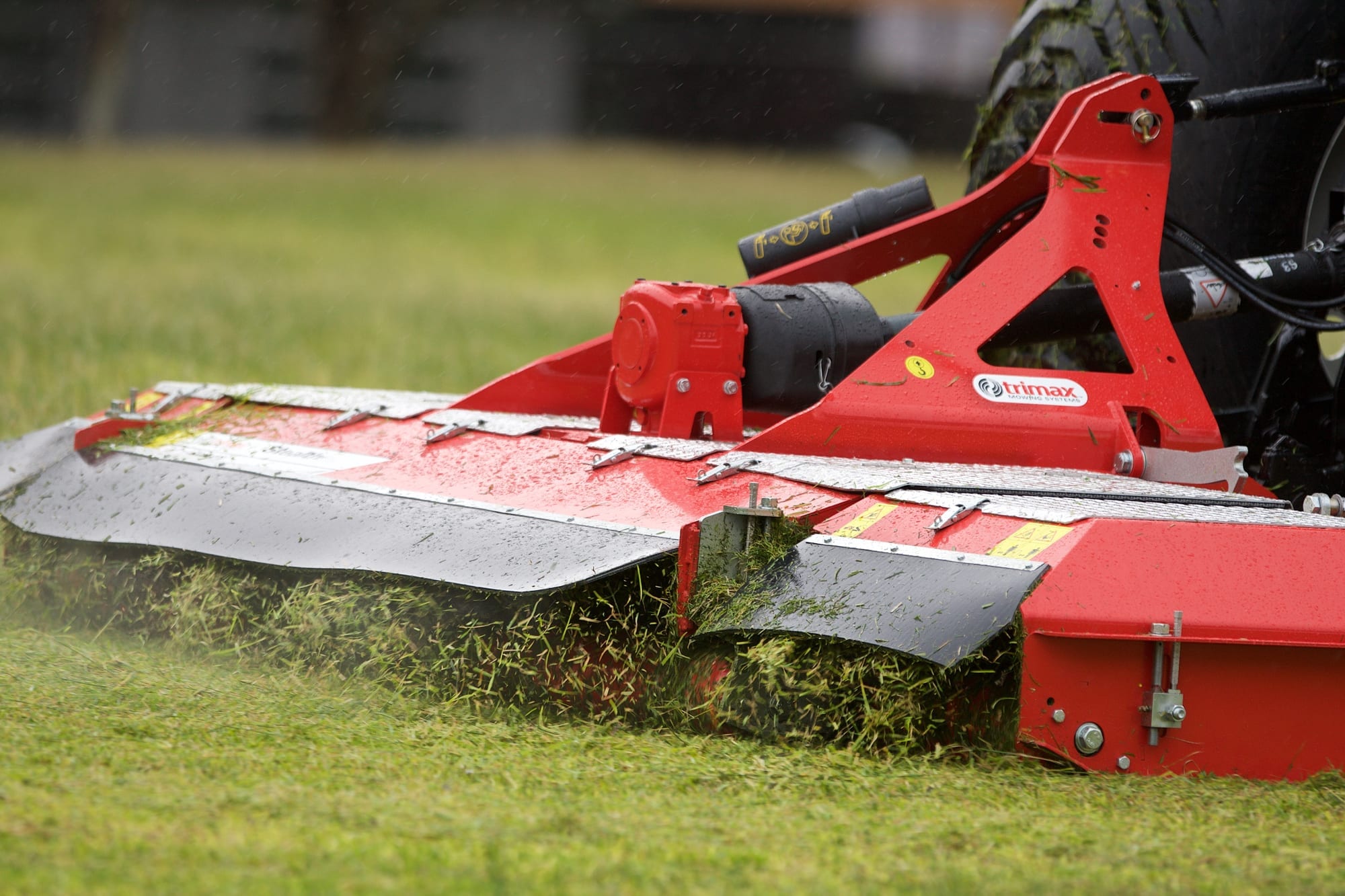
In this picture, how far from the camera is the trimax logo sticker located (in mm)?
4105

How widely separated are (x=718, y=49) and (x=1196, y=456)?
23952 mm

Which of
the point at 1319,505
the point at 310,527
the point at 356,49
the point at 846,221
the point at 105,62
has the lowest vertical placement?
the point at 310,527

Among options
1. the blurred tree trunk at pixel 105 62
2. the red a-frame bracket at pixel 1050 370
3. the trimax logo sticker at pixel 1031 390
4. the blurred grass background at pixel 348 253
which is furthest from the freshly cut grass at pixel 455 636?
the blurred tree trunk at pixel 105 62

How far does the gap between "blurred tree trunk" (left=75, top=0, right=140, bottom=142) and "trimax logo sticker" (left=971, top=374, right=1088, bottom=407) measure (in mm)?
21211

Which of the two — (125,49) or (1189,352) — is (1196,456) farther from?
(125,49)

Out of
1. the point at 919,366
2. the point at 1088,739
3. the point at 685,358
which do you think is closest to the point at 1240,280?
the point at 919,366

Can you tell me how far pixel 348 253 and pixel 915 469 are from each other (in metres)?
11.5

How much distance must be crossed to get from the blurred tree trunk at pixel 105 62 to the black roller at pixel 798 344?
68.4 ft

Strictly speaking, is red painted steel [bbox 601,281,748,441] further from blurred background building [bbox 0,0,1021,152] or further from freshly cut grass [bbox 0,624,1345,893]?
blurred background building [bbox 0,0,1021,152]

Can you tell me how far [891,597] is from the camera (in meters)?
3.17

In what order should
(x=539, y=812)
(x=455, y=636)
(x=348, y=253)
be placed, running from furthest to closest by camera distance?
(x=348, y=253)
(x=455, y=636)
(x=539, y=812)

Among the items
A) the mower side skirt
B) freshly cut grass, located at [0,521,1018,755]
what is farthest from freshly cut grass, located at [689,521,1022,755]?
the mower side skirt

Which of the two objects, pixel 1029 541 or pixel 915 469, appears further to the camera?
pixel 915 469

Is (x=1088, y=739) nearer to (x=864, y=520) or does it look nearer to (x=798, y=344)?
(x=864, y=520)
